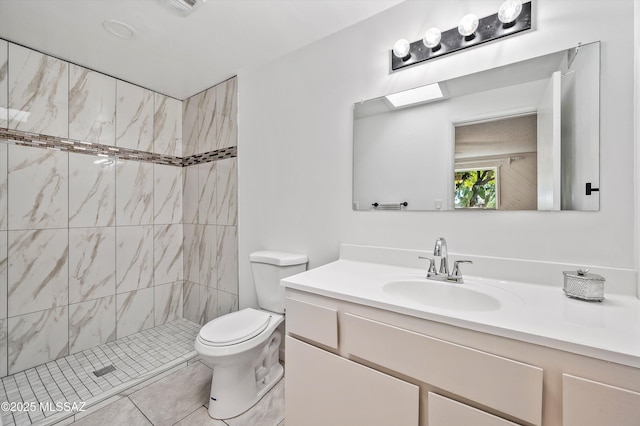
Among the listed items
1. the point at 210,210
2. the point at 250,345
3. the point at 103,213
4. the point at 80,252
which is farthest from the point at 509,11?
the point at 80,252

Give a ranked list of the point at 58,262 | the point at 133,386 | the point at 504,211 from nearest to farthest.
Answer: the point at 504,211
the point at 133,386
the point at 58,262

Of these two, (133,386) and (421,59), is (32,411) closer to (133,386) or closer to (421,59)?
(133,386)

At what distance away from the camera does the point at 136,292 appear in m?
2.38

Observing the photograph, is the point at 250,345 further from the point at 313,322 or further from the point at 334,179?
the point at 334,179

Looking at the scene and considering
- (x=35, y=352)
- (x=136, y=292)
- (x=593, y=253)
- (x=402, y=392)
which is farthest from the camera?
(x=136, y=292)

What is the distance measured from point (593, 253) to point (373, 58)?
1401mm

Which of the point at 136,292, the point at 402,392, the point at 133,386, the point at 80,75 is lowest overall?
the point at 133,386

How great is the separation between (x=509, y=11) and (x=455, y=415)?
1.54 meters

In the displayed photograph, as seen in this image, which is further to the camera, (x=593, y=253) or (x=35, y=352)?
(x=35, y=352)

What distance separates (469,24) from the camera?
120 cm

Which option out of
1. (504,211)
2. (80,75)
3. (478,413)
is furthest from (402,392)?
(80,75)

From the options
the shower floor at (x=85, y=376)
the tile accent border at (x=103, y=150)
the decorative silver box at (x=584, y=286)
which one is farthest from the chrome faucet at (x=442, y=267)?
the shower floor at (x=85, y=376)

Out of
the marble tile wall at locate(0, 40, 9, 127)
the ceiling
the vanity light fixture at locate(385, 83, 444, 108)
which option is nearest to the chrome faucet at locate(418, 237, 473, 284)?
the vanity light fixture at locate(385, 83, 444, 108)

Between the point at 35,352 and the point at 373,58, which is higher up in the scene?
the point at 373,58
